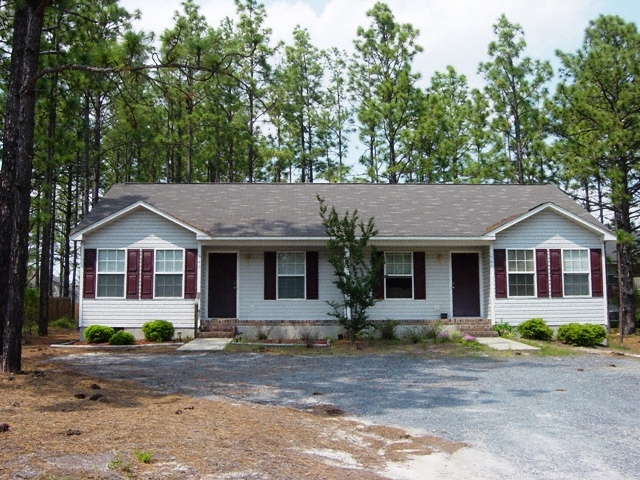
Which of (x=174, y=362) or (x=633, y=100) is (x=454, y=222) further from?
(x=174, y=362)

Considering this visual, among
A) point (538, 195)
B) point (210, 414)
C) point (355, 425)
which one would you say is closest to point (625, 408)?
point (355, 425)

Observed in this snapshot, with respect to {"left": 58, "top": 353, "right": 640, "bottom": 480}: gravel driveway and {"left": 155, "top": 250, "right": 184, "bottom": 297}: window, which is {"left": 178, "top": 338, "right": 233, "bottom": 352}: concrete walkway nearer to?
{"left": 58, "top": 353, "right": 640, "bottom": 480}: gravel driveway

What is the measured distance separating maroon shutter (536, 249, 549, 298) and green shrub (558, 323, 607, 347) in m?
1.36

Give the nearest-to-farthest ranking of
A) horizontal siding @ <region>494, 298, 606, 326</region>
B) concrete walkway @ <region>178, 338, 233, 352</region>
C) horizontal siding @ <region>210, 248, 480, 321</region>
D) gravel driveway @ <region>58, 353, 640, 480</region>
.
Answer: gravel driveway @ <region>58, 353, 640, 480</region>, concrete walkway @ <region>178, 338, 233, 352</region>, horizontal siding @ <region>494, 298, 606, 326</region>, horizontal siding @ <region>210, 248, 480, 321</region>

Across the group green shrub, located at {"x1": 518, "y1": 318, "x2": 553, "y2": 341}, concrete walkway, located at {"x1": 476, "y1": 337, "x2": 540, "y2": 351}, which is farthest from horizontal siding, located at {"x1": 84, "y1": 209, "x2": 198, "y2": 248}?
green shrub, located at {"x1": 518, "y1": 318, "x2": 553, "y2": 341}

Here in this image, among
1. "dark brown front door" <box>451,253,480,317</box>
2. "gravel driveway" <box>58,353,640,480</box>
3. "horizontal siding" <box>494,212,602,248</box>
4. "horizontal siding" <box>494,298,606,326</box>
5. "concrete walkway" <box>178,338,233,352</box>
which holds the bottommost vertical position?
"gravel driveway" <box>58,353,640,480</box>

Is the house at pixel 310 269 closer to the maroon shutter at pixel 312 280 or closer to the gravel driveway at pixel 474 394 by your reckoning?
the maroon shutter at pixel 312 280

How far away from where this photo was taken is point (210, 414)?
7.20m

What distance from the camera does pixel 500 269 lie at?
57.1 ft

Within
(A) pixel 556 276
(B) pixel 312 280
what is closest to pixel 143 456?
(B) pixel 312 280

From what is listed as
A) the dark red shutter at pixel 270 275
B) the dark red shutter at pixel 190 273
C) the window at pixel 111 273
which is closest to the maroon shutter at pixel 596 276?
the dark red shutter at pixel 270 275

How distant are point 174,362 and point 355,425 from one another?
6.37 meters

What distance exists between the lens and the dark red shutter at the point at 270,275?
17.6 metres

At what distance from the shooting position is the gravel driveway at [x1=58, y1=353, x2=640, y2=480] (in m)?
6.05
